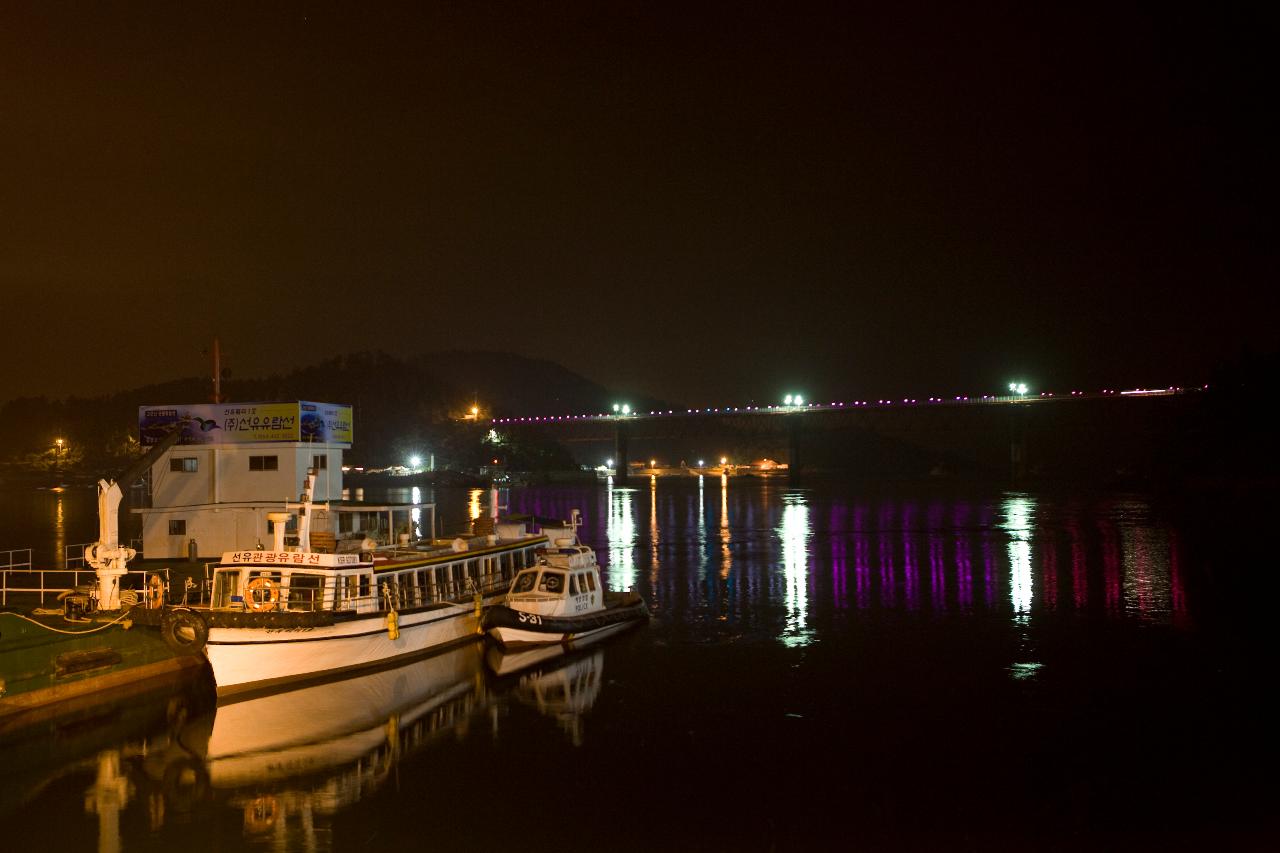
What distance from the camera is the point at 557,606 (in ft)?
104

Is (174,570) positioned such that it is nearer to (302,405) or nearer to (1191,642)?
(302,405)

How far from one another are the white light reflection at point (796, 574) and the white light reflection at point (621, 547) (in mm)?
7918

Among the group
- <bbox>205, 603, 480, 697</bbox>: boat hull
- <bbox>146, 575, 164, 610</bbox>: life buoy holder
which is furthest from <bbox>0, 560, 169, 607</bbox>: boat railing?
<bbox>205, 603, 480, 697</bbox>: boat hull

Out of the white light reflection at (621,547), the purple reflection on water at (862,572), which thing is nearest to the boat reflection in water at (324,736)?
the purple reflection on water at (862,572)

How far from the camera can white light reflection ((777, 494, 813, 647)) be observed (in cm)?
3547

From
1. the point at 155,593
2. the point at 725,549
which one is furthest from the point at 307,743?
the point at 725,549

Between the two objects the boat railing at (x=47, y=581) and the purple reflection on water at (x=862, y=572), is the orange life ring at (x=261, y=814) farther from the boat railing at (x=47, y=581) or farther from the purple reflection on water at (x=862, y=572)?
the purple reflection on water at (x=862, y=572)

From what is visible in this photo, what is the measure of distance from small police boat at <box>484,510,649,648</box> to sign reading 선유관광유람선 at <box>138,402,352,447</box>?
12722mm

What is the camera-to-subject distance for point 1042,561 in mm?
56969

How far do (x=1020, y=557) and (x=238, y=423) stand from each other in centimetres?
4377

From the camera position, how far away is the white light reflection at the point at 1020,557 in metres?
41.7

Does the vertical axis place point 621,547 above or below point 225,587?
below

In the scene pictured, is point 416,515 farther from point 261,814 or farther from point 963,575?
point 261,814

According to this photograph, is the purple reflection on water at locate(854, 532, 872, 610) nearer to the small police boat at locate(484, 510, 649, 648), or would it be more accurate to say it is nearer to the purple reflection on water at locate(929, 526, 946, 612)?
the purple reflection on water at locate(929, 526, 946, 612)
